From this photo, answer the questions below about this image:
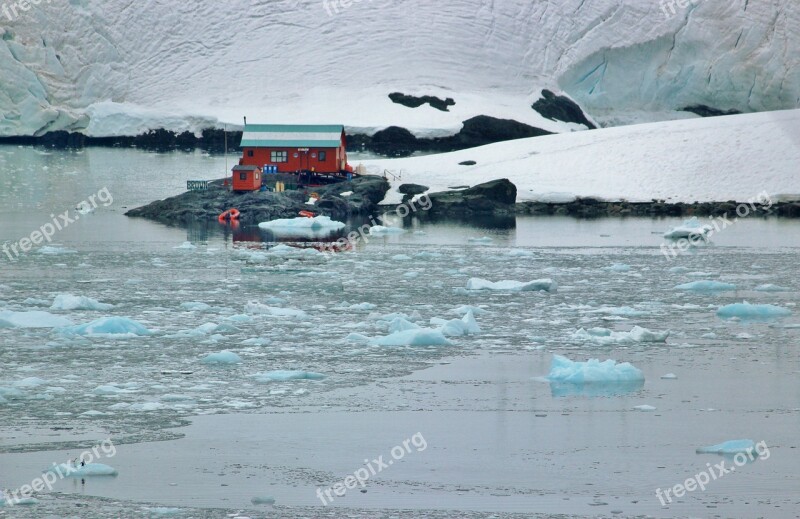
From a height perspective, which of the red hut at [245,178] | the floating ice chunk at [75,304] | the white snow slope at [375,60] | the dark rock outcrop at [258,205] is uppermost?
the white snow slope at [375,60]

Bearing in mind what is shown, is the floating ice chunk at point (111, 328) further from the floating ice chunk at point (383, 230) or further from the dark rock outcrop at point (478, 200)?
the dark rock outcrop at point (478, 200)

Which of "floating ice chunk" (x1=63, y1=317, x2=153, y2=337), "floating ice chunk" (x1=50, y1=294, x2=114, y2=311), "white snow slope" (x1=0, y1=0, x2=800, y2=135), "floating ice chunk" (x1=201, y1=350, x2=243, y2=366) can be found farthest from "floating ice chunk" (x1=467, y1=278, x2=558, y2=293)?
"white snow slope" (x1=0, y1=0, x2=800, y2=135)

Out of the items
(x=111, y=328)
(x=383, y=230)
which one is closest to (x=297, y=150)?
(x=383, y=230)

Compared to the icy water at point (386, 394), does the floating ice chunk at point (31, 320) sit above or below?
above

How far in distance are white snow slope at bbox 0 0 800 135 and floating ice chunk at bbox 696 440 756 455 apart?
2264 inches

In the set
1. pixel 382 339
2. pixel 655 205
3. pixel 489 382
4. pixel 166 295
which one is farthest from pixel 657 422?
pixel 655 205

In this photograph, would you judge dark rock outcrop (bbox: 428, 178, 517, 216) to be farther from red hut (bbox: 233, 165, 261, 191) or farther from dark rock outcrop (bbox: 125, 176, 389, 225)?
red hut (bbox: 233, 165, 261, 191)

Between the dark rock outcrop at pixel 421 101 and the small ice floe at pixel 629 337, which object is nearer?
the small ice floe at pixel 629 337

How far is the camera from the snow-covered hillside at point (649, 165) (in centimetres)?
4247

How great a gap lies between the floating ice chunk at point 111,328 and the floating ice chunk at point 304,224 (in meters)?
18.4

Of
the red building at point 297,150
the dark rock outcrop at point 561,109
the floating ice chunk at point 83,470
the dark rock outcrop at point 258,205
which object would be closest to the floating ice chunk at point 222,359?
the floating ice chunk at point 83,470

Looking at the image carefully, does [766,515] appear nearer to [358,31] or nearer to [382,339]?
[382,339]

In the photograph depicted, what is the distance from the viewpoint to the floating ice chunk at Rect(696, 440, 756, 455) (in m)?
9.96

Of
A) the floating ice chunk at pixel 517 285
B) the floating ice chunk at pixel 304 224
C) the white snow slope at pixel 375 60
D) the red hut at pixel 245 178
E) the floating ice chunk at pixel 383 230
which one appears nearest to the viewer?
the floating ice chunk at pixel 517 285
